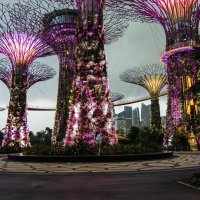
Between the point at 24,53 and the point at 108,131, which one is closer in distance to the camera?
the point at 108,131

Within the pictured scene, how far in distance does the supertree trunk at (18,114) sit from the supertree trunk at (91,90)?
1138 cm

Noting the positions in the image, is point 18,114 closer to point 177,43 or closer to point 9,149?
point 9,149

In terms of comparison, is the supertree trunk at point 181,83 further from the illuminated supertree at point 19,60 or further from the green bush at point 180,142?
the illuminated supertree at point 19,60

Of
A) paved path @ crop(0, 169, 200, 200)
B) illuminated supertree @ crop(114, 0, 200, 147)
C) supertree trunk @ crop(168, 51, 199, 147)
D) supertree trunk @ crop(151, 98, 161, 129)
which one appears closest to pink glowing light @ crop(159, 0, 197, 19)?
illuminated supertree @ crop(114, 0, 200, 147)

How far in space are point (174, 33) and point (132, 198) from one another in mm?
27432

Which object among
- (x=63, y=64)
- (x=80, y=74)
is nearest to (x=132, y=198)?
(x=80, y=74)

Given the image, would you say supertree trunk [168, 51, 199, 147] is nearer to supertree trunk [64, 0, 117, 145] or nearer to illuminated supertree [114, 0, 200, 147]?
illuminated supertree [114, 0, 200, 147]

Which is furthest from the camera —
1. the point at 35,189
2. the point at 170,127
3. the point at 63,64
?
the point at 63,64

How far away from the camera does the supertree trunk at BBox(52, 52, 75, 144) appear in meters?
43.8

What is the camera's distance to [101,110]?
1934 cm

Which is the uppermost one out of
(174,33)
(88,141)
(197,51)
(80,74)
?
(174,33)

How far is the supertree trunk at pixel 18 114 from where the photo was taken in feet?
97.9

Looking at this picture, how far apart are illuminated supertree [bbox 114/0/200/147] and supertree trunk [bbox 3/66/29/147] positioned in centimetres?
1155

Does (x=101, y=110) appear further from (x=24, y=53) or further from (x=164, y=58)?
(x=164, y=58)
